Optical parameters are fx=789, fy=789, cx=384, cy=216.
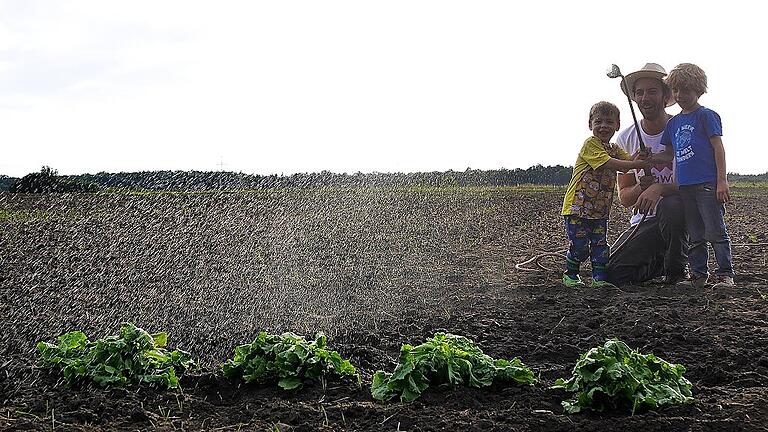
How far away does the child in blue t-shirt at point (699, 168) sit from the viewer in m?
6.53

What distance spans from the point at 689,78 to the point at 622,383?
3964 mm

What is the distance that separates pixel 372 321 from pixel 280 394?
1897mm

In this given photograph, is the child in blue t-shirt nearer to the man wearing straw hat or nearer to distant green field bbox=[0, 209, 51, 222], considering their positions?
the man wearing straw hat

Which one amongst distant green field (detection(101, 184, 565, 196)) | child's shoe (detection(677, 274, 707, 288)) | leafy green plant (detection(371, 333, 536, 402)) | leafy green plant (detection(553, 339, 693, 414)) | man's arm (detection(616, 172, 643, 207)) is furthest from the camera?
distant green field (detection(101, 184, 565, 196))

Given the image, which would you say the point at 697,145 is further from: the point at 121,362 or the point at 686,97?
the point at 121,362

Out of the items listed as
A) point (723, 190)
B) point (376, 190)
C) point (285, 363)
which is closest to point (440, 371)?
point (285, 363)

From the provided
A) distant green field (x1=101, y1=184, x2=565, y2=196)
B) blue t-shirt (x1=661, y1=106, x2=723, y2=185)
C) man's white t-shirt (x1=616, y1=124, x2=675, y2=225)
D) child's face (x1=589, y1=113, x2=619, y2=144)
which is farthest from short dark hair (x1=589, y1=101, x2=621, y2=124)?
distant green field (x1=101, y1=184, x2=565, y2=196)

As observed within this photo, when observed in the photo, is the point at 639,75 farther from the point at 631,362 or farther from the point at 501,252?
the point at 631,362

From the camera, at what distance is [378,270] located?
27.9 ft

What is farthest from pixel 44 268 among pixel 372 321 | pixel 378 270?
pixel 372 321

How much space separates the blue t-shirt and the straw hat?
1.61 feet

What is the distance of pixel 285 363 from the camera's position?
4.23 meters

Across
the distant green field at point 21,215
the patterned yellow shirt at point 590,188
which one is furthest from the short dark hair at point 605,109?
the distant green field at point 21,215

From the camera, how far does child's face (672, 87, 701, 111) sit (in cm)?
665
